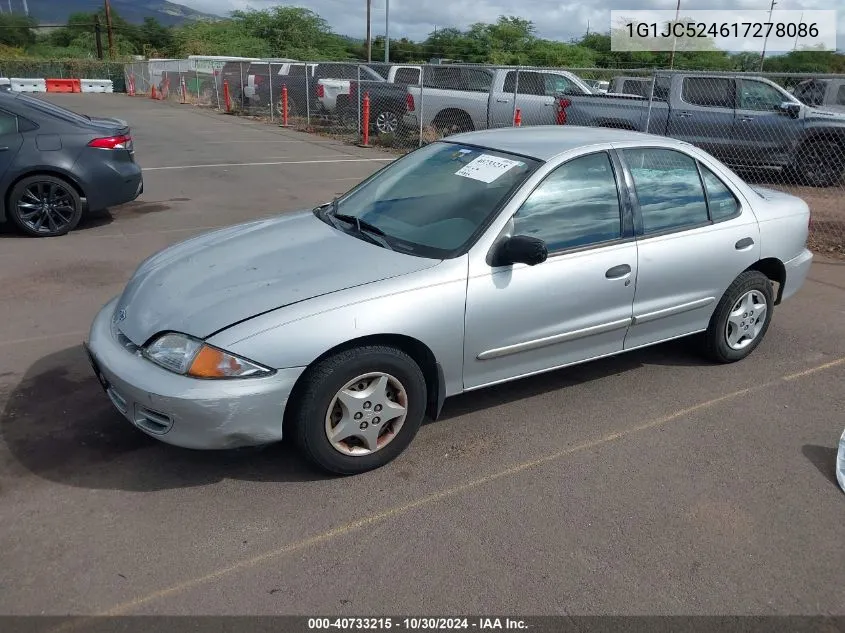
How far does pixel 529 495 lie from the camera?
10.7ft

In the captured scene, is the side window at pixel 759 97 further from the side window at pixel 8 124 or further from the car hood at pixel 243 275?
the side window at pixel 8 124

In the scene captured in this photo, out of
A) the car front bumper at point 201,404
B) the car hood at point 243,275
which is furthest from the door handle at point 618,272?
the car front bumper at point 201,404

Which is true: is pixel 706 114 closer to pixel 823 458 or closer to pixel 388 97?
pixel 388 97

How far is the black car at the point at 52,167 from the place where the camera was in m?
7.27

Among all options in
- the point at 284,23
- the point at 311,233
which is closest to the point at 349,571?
the point at 311,233

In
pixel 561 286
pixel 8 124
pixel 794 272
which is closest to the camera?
pixel 561 286

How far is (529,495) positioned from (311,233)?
1.83 metres

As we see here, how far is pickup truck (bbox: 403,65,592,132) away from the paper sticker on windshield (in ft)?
31.0

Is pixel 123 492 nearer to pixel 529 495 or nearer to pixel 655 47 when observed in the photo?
pixel 529 495

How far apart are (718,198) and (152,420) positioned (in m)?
3.59

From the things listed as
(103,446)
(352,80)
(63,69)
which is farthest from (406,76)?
(63,69)

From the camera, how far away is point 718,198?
4492 mm

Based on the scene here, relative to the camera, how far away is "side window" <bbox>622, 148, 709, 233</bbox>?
13.6 ft

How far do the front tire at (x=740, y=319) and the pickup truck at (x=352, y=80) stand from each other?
11741mm
